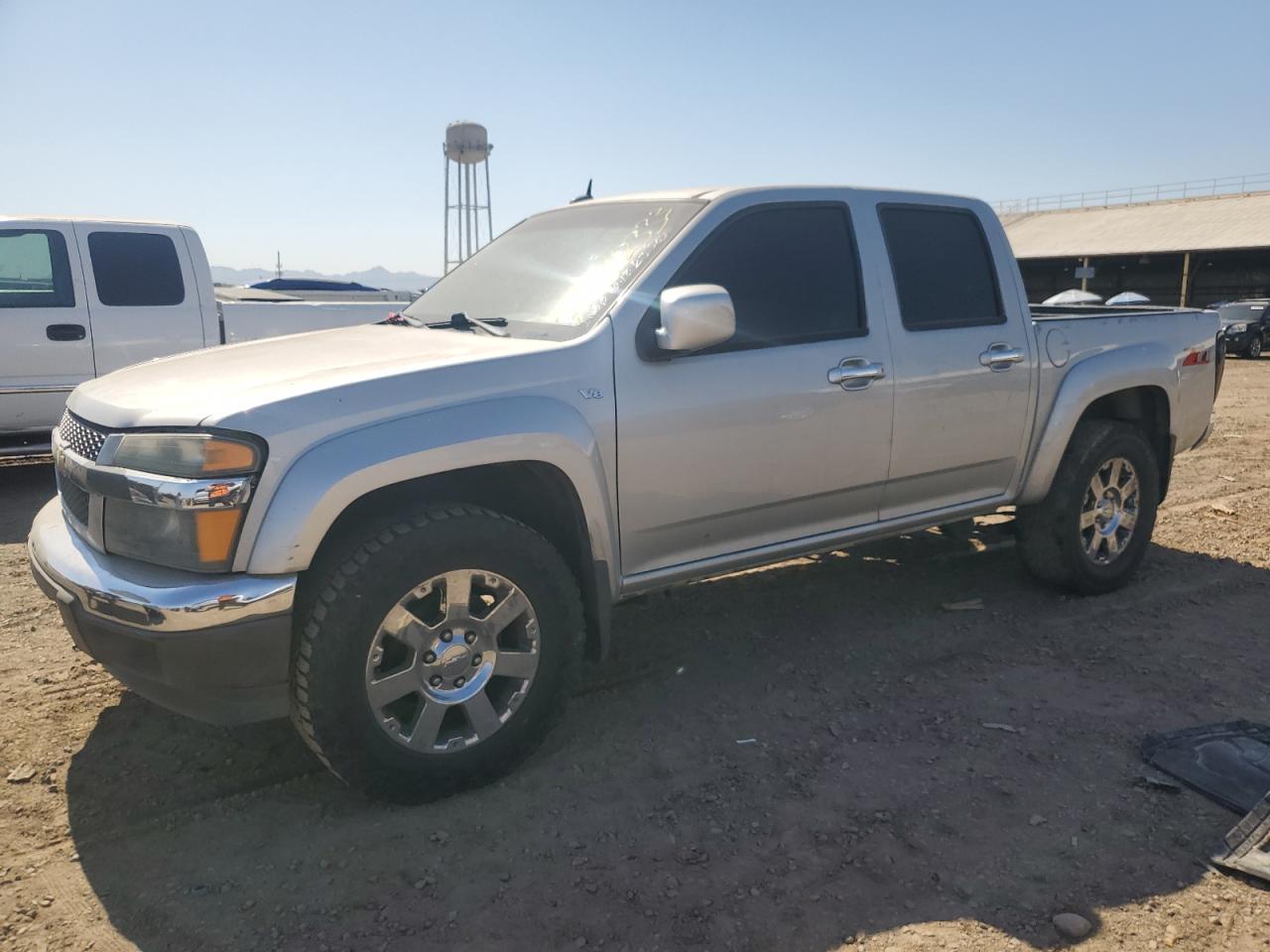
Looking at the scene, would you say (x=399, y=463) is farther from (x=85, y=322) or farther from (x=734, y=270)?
(x=85, y=322)

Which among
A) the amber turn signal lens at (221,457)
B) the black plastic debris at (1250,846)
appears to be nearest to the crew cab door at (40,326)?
the amber turn signal lens at (221,457)

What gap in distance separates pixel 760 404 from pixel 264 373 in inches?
67.7

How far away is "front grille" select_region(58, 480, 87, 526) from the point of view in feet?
10.0

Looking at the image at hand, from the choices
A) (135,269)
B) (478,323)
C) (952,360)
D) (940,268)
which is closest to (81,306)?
(135,269)

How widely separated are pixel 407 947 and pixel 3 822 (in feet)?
4.77

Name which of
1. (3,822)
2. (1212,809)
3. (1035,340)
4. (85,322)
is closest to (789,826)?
(1212,809)

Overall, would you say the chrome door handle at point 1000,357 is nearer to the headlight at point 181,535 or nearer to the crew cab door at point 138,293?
the headlight at point 181,535

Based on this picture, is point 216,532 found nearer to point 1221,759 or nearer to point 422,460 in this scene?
point 422,460

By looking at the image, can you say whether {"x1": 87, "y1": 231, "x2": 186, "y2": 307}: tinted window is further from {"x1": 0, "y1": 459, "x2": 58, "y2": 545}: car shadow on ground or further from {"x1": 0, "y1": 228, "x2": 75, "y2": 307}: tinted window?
Answer: {"x1": 0, "y1": 459, "x2": 58, "y2": 545}: car shadow on ground

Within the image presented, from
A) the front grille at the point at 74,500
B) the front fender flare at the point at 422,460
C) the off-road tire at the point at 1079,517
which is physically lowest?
the off-road tire at the point at 1079,517

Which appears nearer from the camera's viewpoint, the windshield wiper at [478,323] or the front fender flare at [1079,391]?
the windshield wiper at [478,323]

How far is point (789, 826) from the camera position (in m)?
2.99

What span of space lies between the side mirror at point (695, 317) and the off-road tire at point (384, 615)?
808 millimetres

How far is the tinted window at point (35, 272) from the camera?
7.28 metres
